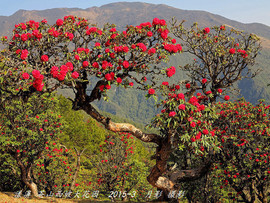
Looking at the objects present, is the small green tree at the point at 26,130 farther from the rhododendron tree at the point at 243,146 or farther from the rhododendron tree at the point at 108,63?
the rhododendron tree at the point at 243,146

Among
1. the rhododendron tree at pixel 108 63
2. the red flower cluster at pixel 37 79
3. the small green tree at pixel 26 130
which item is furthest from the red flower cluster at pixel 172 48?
the small green tree at pixel 26 130

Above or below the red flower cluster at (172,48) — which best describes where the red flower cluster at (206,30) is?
above

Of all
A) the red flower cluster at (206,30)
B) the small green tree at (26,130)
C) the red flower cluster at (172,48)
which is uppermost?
the red flower cluster at (206,30)

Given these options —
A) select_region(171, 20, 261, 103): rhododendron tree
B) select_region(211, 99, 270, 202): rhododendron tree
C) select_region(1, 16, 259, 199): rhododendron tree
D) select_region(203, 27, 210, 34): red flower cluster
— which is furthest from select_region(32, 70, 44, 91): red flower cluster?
select_region(203, 27, 210, 34): red flower cluster

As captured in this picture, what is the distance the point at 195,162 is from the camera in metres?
16.5

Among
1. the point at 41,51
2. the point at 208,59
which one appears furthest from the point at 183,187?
the point at 41,51

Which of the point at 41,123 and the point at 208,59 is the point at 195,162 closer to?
the point at 208,59

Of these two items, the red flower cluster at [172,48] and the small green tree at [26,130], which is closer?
the red flower cluster at [172,48]

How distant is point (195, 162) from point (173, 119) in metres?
8.51

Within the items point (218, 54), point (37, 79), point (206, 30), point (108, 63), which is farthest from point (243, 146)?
point (37, 79)

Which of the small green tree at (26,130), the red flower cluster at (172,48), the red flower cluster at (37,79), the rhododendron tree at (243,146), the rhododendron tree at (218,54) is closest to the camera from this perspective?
the red flower cluster at (37,79)

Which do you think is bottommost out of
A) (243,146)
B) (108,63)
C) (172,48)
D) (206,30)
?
(243,146)

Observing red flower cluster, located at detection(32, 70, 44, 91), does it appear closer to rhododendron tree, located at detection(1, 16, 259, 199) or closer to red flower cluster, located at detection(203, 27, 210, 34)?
rhododendron tree, located at detection(1, 16, 259, 199)

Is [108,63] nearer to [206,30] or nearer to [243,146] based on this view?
[206,30]
